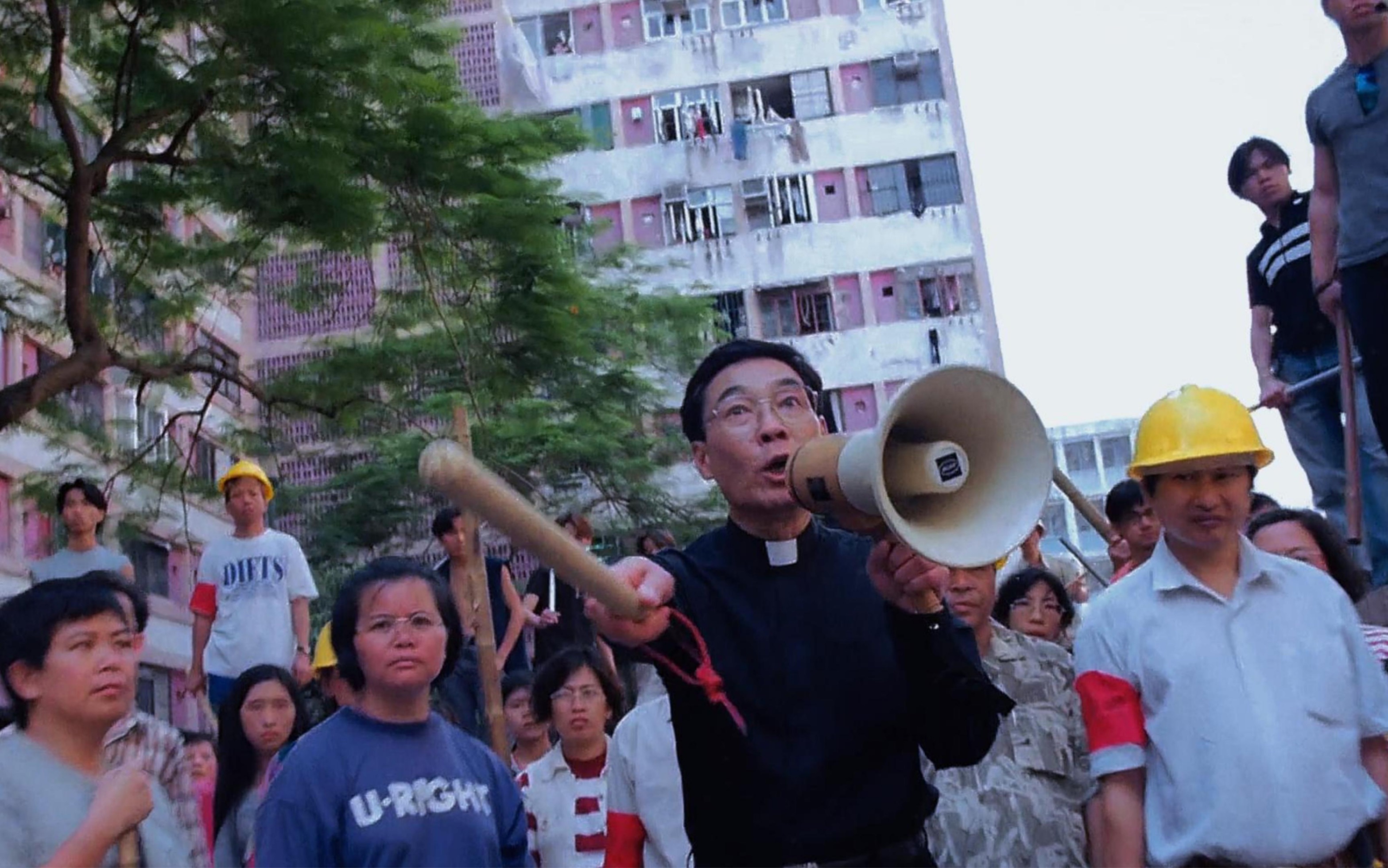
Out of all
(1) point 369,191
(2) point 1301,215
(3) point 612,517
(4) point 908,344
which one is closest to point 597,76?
(4) point 908,344

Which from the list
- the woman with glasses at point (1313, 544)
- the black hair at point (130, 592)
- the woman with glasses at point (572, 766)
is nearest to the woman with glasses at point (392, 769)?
the black hair at point (130, 592)

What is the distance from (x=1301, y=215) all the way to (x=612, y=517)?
1710 centimetres

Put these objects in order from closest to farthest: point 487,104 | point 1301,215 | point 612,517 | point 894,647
A: point 894,647 → point 1301,215 → point 612,517 → point 487,104

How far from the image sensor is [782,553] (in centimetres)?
319

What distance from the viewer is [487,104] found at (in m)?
31.1

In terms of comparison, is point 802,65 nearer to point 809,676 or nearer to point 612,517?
point 612,517

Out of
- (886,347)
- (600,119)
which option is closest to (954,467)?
(886,347)

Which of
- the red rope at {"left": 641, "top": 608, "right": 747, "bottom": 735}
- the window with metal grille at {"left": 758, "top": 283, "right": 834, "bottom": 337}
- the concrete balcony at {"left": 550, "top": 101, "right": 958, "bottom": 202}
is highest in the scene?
the concrete balcony at {"left": 550, "top": 101, "right": 958, "bottom": 202}

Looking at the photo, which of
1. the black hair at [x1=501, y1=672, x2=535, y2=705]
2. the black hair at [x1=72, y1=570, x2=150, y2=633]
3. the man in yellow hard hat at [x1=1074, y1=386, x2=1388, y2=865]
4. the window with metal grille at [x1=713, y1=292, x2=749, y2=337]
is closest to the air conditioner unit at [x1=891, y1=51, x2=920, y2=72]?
the window with metal grille at [x1=713, y1=292, x2=749, y2=337]

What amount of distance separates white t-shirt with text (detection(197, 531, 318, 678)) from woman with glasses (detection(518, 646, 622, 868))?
2.20 m

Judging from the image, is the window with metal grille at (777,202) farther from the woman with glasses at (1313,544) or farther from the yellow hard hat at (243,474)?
the woman with glasses at (1313,544)

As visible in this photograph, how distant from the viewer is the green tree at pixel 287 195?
9938mm

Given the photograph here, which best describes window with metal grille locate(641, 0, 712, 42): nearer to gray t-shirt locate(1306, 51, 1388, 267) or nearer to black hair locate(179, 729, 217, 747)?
black hair locate(179, 729, 217, 747)

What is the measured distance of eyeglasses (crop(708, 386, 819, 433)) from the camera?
314 centimetres
